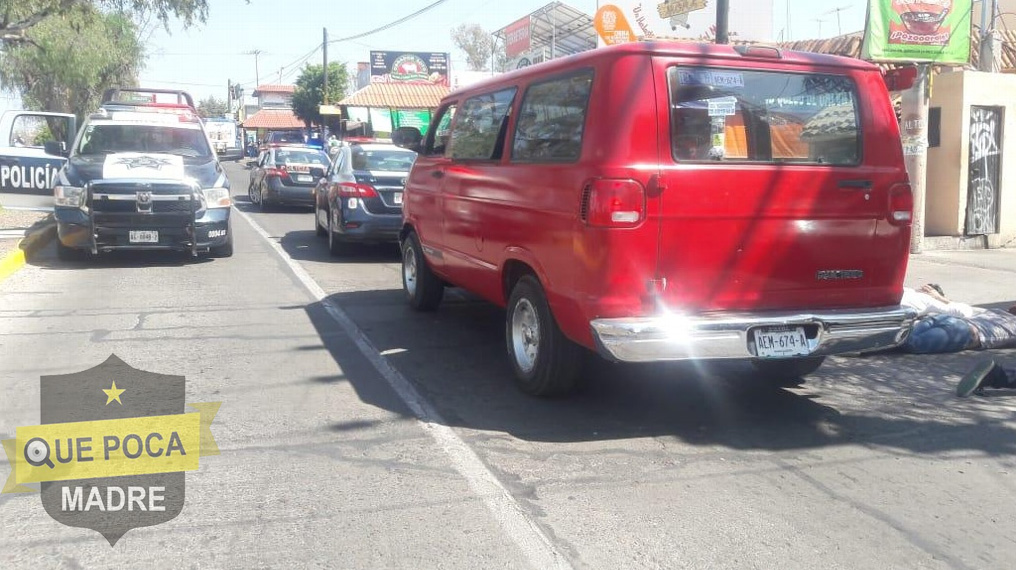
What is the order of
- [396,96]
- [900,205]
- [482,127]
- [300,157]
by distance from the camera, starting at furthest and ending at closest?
[396,96]
[300,157]
[482,127]
[900,205]

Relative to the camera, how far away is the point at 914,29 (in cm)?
1358

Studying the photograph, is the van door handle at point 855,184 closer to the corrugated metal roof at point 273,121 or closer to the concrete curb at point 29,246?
the concrete curb at point 29,246

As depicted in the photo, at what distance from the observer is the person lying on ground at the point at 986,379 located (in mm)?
6316

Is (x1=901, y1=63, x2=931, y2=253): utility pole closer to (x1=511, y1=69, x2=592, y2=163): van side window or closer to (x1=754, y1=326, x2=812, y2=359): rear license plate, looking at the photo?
(x1=511, y1=69, x2=592, y2=163): van side window

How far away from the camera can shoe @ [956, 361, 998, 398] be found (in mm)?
6301

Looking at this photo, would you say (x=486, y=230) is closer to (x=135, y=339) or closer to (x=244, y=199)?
(x=135, y=339)

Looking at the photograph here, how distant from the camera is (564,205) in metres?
5.43

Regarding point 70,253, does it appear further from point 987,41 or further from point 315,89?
point 315,89

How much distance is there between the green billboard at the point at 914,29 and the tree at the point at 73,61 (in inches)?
543

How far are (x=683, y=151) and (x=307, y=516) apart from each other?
2706mm

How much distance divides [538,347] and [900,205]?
229cm

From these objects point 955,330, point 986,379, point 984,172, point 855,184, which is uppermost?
point 984,172

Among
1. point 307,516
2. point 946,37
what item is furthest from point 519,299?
point 946,37

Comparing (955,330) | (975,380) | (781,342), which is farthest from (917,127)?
(781,342)
